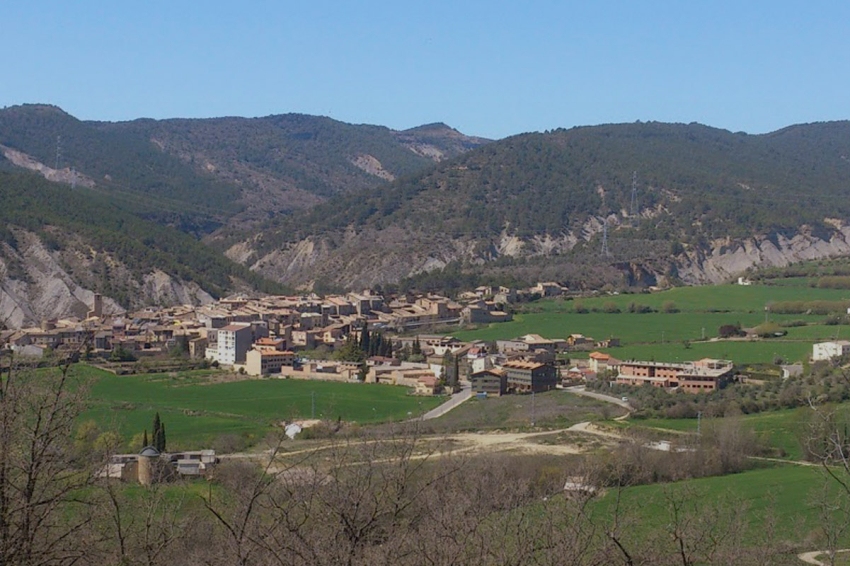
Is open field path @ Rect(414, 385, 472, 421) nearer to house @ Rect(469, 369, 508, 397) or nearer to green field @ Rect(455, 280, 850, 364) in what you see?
house @ Rect(469, 369, 508, 397)

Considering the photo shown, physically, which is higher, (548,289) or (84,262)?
(84,262)

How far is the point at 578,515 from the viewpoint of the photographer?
9.66 meters

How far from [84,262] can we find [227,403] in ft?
105

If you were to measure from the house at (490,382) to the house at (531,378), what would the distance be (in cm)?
30

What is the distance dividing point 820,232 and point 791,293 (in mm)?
29164

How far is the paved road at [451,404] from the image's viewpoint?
119 feet

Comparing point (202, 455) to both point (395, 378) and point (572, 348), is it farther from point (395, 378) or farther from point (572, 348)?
point (572, 348)

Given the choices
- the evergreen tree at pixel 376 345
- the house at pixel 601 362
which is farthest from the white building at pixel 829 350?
the evergreen tree at pixel 376 345

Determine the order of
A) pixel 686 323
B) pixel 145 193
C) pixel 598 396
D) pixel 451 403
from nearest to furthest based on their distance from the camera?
pixel 451 403 < pixel 598 396 < pixel 686 323 < pixel 145 193

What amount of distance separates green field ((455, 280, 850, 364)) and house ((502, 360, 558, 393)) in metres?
5.73

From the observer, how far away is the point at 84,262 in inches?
2670

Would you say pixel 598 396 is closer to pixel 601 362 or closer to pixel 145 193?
pixel 601 362

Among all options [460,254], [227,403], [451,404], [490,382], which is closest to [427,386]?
[490,382]

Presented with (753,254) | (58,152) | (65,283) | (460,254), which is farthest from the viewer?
(58,152)
